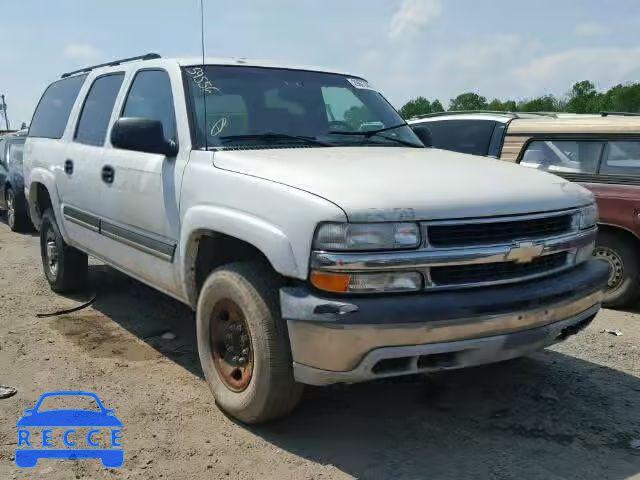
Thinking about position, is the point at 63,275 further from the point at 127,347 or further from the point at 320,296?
the point at 320,296

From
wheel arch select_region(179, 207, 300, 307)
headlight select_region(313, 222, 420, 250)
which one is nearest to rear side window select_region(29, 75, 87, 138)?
wheel arch select_region(179, 207, 300, 307)

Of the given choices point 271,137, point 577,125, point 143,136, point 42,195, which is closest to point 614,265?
point 577,125

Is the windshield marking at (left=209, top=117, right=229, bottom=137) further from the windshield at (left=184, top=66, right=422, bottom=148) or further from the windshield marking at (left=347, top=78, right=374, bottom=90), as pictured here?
the windshield marking at (left=347, top=78, right=374, bottom=90)

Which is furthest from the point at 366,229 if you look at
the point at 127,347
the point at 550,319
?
the point at 127,347

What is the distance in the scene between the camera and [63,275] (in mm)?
6098

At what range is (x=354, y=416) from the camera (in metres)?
3.68

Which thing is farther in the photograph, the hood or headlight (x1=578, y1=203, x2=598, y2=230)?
headlight (x1=578, y1=203, x2=598, y2=230)

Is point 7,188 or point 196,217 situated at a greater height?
point 196,217

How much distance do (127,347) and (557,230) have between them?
3.12 metres

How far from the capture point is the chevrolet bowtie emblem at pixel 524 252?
10.2 feet

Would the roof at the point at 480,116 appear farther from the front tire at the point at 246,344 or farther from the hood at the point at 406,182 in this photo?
the front tire at the point at 246,344

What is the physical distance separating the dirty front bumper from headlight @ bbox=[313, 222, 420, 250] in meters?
0.23

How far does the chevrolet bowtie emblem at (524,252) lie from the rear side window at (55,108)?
4244 mm

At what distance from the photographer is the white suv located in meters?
2.89
